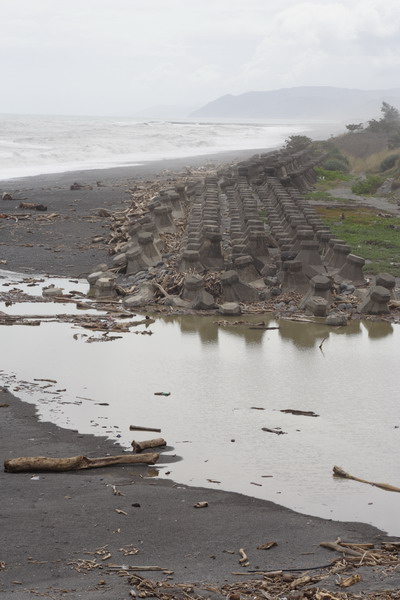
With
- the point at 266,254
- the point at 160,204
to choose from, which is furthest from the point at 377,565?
the point at 160,204

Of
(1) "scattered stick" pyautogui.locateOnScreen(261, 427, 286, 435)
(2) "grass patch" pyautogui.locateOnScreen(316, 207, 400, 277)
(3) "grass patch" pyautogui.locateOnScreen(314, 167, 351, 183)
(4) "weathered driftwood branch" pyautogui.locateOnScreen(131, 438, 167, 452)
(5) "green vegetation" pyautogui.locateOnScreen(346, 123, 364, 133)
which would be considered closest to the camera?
(4) "weathered driftwood branch" pyautogui.locateOnScreen(131, 438, 167, 452)

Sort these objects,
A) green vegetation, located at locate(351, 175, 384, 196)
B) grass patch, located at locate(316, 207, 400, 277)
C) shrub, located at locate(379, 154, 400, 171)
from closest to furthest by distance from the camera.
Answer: grass patch, located at locate(316, 207, 400, 277), green vegetation, located at locate(351, 175, 384, 196), shrub, located at locate(379, 154, 400, 171)

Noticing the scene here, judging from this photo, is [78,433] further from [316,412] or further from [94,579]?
[94,579]

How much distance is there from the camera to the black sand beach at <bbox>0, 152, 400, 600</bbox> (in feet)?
14.9

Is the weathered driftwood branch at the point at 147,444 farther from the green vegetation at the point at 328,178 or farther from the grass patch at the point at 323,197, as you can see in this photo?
the green vegetation at the point at 328,178

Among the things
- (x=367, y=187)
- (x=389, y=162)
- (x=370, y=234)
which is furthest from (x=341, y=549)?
(x=389, y=162)

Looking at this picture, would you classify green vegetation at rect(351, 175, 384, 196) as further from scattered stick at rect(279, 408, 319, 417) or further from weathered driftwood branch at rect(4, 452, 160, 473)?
weathered driftwood branch at rect(4, 452, 160, 473)

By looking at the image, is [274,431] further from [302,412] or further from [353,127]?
[353,127]

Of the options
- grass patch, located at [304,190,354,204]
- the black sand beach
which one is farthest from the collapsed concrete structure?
grass patch, located at [304,190,354,204]

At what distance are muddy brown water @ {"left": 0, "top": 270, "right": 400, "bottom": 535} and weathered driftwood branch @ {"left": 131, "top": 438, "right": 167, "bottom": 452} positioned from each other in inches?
5.3

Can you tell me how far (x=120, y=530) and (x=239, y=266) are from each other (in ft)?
28.9

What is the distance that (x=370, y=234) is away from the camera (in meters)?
19.3

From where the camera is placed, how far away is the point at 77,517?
538 cm

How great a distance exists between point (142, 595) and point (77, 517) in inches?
46.8
